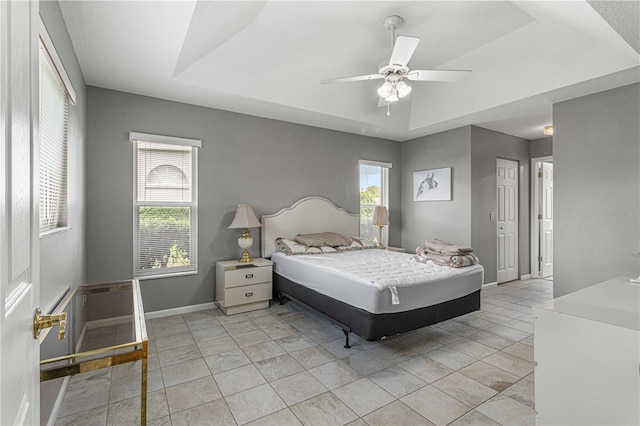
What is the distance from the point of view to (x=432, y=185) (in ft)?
17.5

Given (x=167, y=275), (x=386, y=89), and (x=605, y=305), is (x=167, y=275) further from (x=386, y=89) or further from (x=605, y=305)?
(x=605, y=305)

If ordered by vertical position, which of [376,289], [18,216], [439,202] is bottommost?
[376,289]

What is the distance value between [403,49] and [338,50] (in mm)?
1237

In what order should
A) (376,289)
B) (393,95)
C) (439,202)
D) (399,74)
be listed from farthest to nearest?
(439,202)
(393,95)
(399,74)
(376,289)

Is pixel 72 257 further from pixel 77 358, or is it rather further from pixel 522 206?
pixel 522 206

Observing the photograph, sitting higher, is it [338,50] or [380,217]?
[338,50]

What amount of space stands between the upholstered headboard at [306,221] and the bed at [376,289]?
4.2 inches

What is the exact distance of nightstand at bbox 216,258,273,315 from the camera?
369cm

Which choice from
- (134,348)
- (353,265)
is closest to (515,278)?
(353,265)

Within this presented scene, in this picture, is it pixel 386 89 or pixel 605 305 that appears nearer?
pixel 605 305

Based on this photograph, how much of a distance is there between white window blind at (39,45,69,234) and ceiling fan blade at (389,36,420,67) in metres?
2.25

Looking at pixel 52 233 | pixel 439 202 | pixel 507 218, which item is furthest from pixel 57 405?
pixel 507 218

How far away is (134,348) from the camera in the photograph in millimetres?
1553

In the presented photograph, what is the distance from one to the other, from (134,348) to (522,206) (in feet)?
20.2
